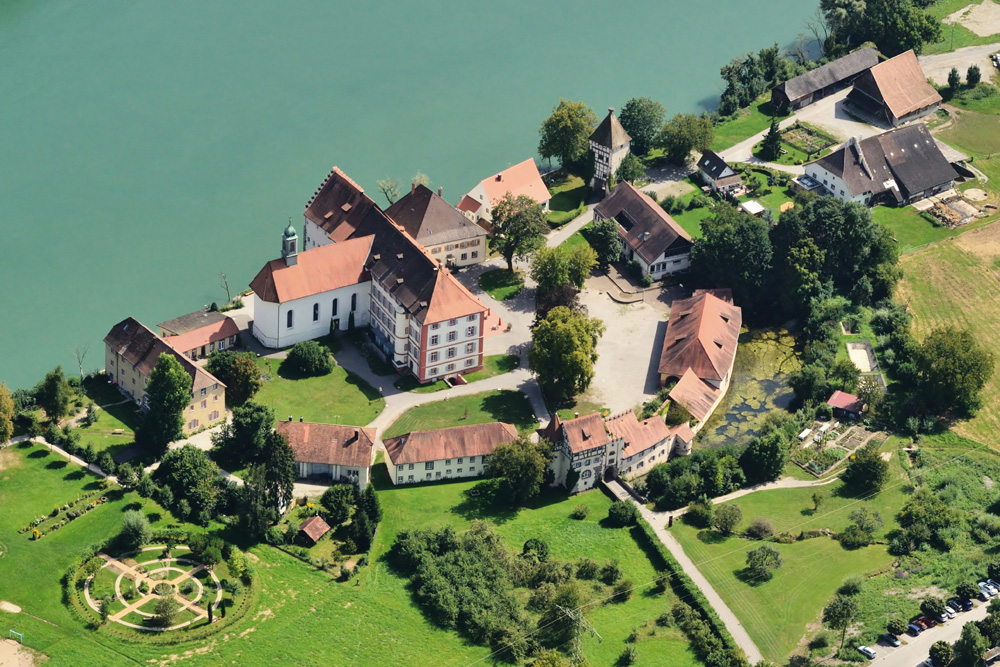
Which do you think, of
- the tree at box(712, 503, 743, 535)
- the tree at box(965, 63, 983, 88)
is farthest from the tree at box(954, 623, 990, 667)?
the tree at box(965, 63, 983, 88)

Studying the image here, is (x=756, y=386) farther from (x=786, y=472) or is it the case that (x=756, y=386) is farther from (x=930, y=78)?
(x=930, y=78)

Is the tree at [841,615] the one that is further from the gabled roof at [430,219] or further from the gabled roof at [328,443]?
the gabled roof at [430,219]

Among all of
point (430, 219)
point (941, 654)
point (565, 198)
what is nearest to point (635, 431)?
point (941, 654)

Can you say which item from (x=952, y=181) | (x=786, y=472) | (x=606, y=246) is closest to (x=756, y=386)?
(x=786, y=472)

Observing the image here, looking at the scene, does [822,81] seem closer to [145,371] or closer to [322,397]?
[322,397]

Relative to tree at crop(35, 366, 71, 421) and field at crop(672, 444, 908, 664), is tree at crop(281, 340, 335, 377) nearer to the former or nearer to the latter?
tree at crop(35, 366, 71, 421)

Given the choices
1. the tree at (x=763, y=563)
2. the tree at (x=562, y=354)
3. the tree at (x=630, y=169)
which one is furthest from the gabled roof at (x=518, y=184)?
the tree at (x=763, y=563)
